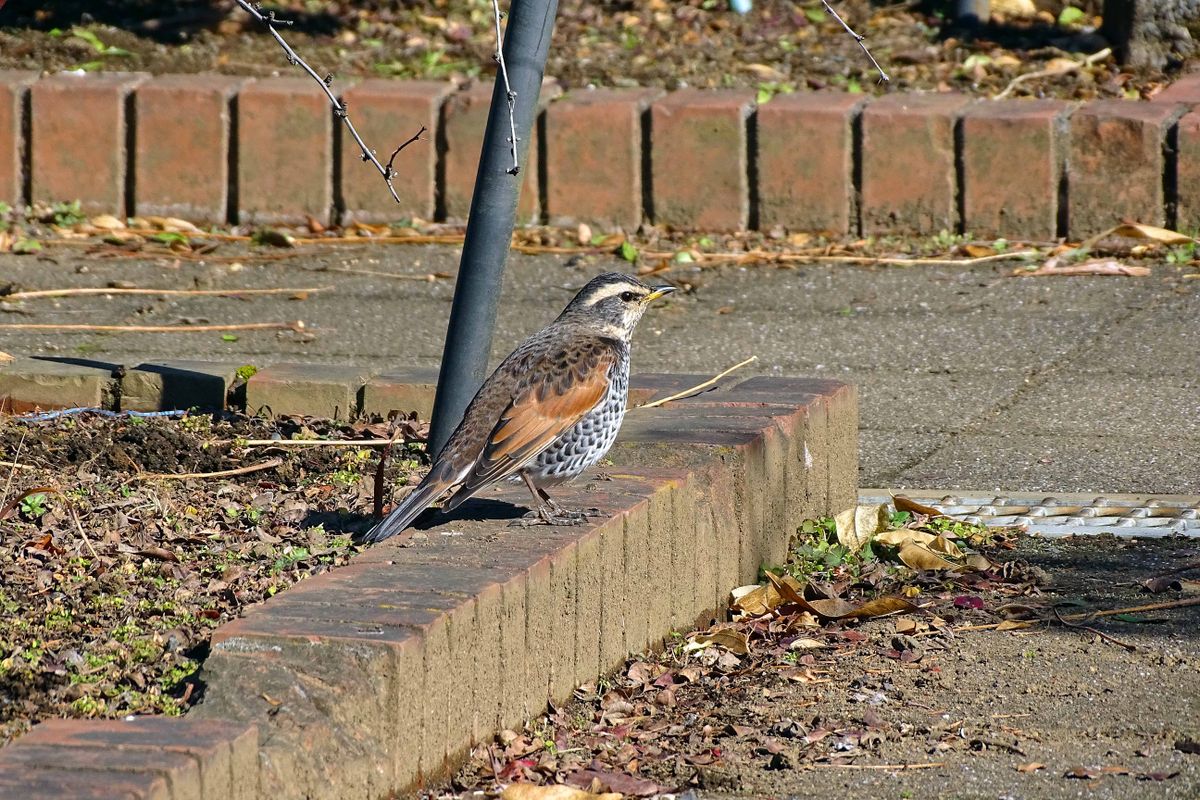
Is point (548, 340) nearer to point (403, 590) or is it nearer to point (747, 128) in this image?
point (403, 590)

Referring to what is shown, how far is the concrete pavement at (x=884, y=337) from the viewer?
6344 mm

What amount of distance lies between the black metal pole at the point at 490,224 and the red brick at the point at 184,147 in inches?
174

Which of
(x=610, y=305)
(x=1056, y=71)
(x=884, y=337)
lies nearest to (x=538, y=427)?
(x=610, y=305)

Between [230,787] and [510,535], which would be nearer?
[230,787]

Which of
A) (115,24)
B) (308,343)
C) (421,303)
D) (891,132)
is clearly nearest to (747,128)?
(891,132)

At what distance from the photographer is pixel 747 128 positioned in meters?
8.94

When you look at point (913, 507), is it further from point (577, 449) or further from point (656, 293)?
point (577, 449)

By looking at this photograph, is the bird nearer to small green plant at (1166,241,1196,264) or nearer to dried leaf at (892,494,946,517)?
dried leaf at (892,494,946,517)

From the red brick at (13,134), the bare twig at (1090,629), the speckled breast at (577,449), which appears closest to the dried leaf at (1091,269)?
the bare twig at (1090,629)

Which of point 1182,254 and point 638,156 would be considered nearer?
point 1182,254

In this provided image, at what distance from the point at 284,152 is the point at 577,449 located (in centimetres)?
510

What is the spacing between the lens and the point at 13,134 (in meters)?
9.19

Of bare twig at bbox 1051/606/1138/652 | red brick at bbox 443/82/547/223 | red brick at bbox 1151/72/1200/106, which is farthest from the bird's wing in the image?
red brick at bbox 1151/72/1200/106

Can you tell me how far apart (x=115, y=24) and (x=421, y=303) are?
3.45 meters
